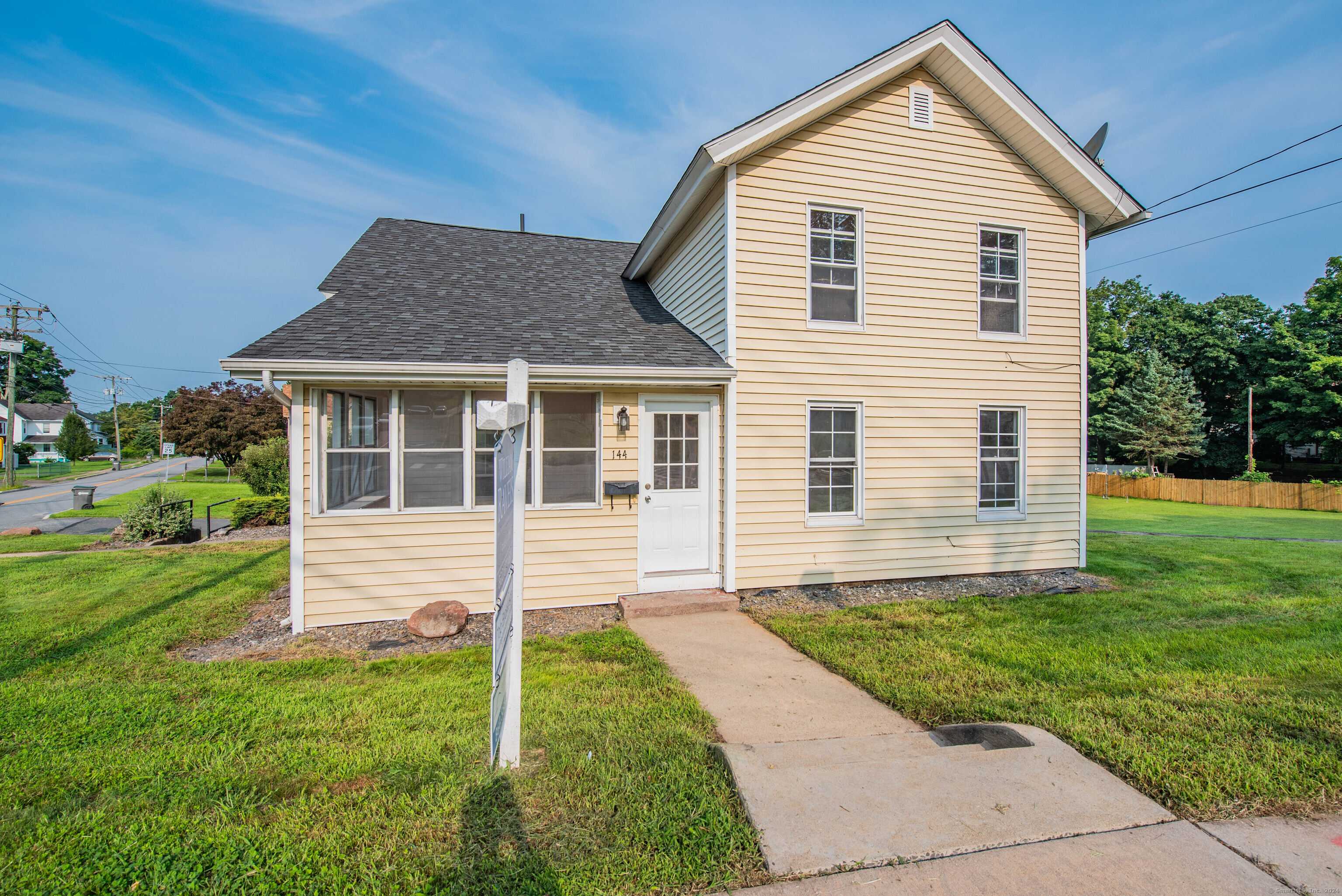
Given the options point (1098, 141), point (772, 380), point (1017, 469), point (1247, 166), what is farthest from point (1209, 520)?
point (772, 380)

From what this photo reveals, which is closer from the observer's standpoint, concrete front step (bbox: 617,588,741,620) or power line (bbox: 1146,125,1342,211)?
concrete front step (bbox: 617,588,741,620)

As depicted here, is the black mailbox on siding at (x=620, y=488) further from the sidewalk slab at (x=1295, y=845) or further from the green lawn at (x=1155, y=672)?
the sidewalk slab at (x=1295, y=845)

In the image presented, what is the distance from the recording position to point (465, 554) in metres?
6.64

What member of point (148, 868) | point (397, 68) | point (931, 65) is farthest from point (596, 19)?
point (148, 868)

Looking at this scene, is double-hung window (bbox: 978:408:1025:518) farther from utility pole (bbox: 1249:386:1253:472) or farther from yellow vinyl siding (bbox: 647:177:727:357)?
utility pole (bbox: 1249:386:1253:472)

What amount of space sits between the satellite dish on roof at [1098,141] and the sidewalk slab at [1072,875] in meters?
9.22

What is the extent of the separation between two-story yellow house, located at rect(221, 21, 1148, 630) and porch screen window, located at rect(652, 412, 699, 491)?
28mm

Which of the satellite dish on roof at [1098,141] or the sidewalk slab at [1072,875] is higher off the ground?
the satellite dish on roof at [1098,141]

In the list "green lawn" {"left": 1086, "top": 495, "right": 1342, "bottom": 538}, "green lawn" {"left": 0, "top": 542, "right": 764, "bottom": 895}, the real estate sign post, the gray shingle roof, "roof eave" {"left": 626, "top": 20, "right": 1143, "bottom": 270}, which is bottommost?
"green lawn" {"left": 1086, "top": 495, "right": 1342, "bottom": 538}

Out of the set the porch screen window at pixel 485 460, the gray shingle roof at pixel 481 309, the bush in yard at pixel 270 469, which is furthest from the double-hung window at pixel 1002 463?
the bush in yard at pixel 270 469

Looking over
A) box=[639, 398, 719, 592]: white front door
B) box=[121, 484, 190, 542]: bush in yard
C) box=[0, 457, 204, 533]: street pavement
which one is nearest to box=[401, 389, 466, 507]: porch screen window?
box=[639, 398, 719, 592]: white front door

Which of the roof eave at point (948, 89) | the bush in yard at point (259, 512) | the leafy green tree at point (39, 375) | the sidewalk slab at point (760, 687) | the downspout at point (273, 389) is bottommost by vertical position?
the sidewalk slab at point (760, 687)

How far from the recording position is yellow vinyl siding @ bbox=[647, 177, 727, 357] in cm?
730

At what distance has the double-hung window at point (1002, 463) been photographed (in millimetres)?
8203
